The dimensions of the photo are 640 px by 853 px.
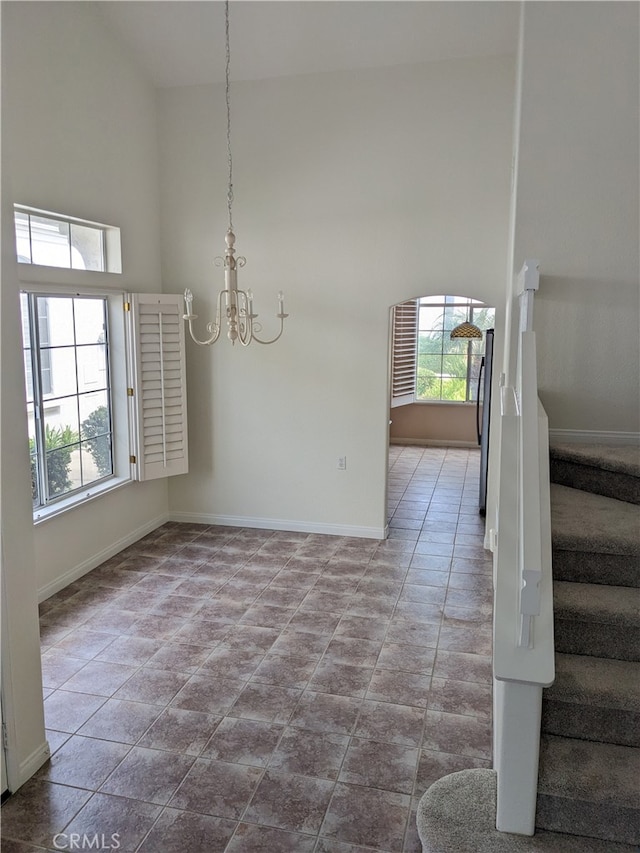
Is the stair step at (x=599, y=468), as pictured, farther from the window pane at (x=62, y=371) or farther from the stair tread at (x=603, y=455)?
the window pane at (x=62, y=371)

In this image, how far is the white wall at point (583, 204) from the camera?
11.9 feet

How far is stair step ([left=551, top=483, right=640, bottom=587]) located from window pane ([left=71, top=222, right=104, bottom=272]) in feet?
12.8

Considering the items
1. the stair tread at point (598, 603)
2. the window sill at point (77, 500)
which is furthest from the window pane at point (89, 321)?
the stair tread at point (598, 603)

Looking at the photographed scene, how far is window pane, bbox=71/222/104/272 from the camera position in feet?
16.2

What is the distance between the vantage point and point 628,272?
3.80m

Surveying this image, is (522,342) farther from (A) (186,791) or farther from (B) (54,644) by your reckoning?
(B) (54,644)

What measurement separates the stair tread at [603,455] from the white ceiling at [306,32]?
10.6 feet

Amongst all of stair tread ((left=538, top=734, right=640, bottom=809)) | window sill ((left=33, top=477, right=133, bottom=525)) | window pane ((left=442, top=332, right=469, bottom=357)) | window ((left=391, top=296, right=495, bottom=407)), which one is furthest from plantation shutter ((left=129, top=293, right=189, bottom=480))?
window pane ((left=442, top=332, right=469, bottom=357))

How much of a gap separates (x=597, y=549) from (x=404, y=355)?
7.07 meters

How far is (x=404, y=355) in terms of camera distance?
9.77 m

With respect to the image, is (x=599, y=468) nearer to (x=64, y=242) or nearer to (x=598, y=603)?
(x=598, y=603)

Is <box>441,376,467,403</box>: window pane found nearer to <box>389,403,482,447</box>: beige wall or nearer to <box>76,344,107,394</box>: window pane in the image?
<box>389,403,482,447</box>: beige wall

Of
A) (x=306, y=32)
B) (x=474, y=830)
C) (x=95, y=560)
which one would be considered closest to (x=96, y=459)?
(x=95, y=560)

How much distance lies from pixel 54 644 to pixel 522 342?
3.37 meters
